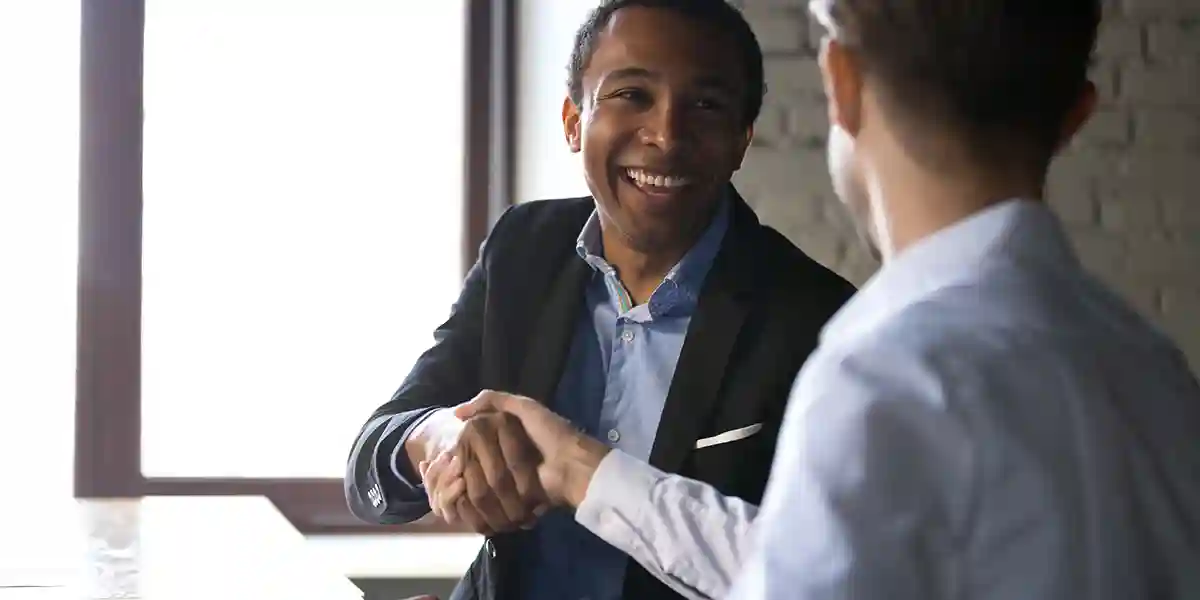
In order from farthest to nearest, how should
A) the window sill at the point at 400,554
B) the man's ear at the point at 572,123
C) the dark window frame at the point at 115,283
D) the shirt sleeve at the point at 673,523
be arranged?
the dark window frame at the point at 115,283, the window sill at the point at 400,554, the man's ear at the point at 572,123, the shirt sleeve at the point at 673,523

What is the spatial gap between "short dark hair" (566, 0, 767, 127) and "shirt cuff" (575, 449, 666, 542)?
1.46 feet

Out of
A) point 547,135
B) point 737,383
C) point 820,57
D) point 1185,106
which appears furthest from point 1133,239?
point 820,57

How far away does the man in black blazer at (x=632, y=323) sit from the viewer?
1.20 metres

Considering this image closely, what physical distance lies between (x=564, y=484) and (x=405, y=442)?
0.26 meters

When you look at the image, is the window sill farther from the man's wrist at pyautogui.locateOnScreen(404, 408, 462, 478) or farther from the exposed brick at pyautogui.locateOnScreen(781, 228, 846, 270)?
the man's wrist at pyautogui.locateOnScreen(404, 408, 462, 478)

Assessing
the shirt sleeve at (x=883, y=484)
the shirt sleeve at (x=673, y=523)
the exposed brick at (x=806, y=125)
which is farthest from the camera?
the exposed brick at (x=806, y=125)

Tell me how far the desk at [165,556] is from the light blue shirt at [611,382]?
0.21 m

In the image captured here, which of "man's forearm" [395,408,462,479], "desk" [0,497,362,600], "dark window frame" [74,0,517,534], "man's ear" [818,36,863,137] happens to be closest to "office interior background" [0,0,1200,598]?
"dark window frame" [74,0,517,534]

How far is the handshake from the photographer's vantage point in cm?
111

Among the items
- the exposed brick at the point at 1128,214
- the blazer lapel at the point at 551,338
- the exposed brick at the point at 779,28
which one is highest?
the exposed brick at the point at 779,28

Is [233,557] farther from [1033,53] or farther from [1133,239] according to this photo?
[1133,239]

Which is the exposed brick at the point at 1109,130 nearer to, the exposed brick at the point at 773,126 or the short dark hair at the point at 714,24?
the exposed brick at the point at 773,126

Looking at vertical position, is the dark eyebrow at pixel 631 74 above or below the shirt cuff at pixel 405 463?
above

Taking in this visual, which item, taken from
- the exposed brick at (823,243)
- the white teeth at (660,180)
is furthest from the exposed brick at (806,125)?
the white teeth at (660,180)
